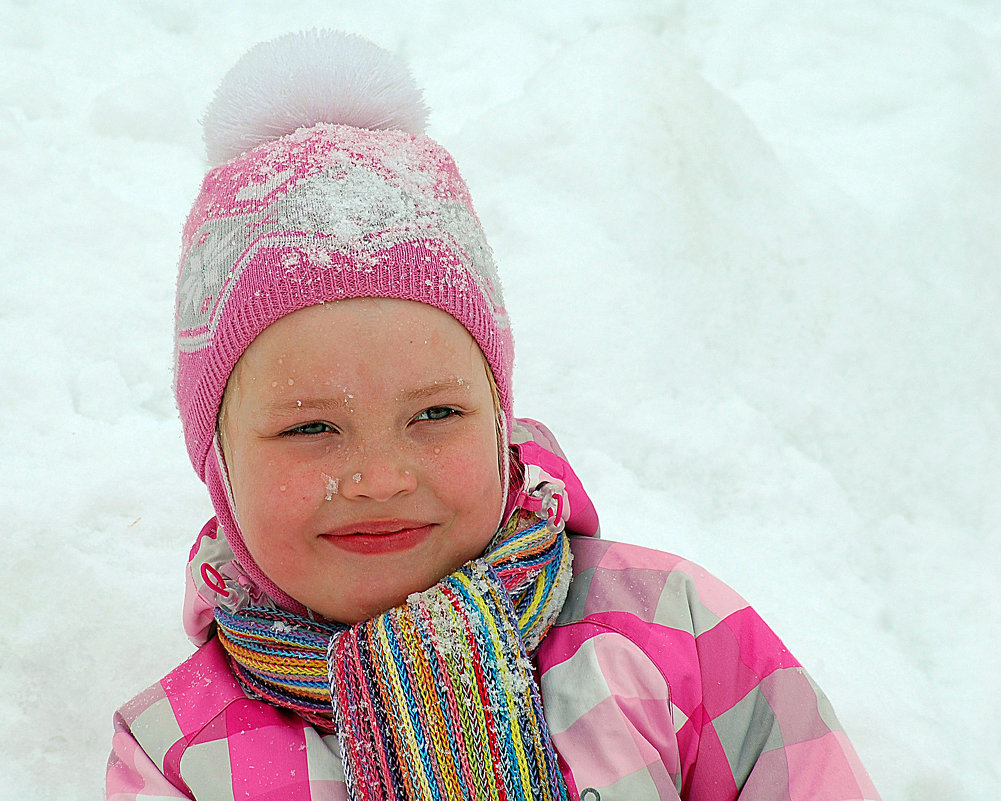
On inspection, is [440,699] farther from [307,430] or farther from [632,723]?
[307,430]

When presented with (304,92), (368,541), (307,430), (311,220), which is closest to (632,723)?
(368,541)

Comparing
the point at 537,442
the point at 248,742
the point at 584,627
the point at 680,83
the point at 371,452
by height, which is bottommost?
the point at 248,742

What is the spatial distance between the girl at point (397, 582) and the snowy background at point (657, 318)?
1.52 feet

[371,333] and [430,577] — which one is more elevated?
[371,333]

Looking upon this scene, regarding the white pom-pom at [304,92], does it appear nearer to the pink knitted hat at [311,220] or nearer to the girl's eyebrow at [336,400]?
the pink knitted hat at [311,220]

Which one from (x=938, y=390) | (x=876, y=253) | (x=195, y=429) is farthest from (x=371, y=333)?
(x=876, y=253)

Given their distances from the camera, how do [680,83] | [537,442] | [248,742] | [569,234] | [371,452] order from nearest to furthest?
[371,452], [248,742], [537,442], [569,234], [680,83]

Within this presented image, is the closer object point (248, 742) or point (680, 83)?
point (248, 742)

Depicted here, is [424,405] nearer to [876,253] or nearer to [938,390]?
[938,390]

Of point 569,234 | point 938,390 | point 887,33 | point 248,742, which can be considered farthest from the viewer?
point 887,33

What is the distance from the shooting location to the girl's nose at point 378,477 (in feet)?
3.43

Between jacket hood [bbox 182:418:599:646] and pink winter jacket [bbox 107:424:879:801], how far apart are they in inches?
4.1

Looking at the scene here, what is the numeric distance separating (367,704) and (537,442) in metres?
0.51

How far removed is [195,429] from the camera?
3.97 ft
